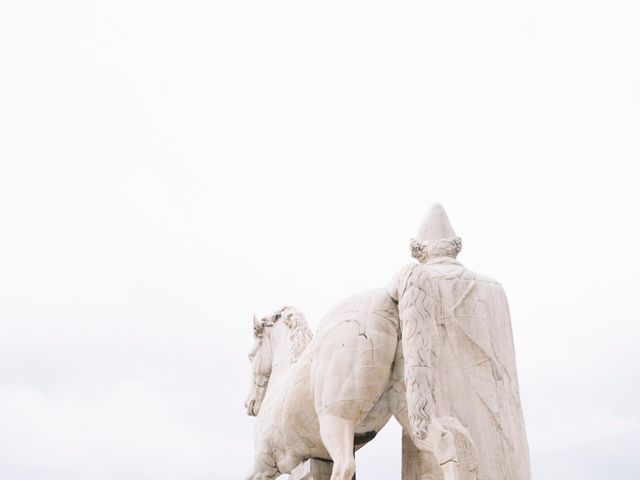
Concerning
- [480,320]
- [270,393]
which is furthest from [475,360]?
[270,393]

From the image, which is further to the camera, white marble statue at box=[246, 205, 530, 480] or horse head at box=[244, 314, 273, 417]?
horse head at box=[244, 314, 273, 417]

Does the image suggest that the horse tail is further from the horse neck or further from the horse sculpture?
the horse neck

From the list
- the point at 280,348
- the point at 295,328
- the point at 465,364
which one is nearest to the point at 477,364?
the point at 465,364

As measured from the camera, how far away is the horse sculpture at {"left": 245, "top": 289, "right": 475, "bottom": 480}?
873cm

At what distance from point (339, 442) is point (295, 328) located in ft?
7.79

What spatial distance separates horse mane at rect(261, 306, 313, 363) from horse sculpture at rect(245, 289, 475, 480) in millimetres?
924

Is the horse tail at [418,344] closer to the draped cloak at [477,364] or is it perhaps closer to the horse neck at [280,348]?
the draped cloak at [477,364]

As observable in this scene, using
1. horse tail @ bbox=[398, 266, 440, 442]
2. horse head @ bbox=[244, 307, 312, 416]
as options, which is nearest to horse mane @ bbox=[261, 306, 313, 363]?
horse head @ bbox=[244, 307, 312, 416]

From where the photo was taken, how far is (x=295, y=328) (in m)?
11.3

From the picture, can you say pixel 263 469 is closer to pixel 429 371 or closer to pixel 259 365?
pixel 259 365

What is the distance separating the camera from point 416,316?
878cm

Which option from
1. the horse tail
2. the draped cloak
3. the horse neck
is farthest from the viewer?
the horse neck

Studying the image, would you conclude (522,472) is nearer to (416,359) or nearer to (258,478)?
(416,359)

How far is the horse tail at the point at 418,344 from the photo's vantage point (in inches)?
339
